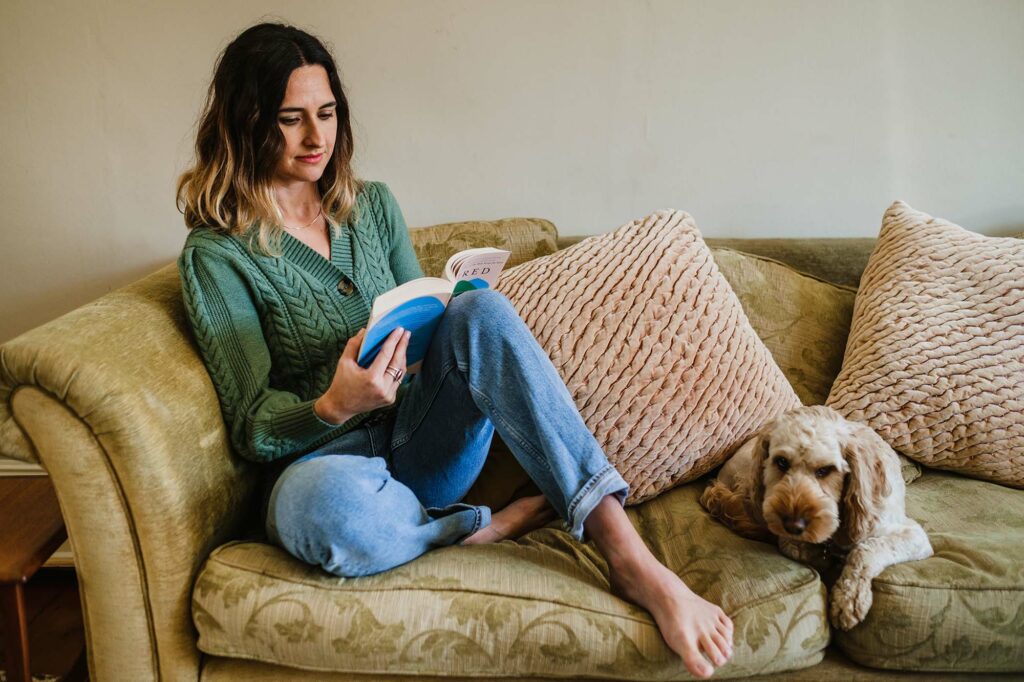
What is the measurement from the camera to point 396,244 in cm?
155

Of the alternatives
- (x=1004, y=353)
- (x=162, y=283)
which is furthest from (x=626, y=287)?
(x=162, y=283)

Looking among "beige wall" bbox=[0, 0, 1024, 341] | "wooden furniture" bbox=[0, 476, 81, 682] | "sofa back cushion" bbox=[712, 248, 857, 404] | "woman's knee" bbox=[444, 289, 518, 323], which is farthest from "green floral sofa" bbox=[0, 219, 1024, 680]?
"beige wall" bbox=[0, 0, 1024, 341]

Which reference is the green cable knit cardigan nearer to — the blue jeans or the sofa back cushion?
the blue jeans

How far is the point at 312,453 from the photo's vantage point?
1.30m

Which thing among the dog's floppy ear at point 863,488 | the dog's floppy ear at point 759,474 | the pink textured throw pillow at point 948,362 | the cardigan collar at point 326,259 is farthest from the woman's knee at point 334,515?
the pink textured throw pillow at point 948,362

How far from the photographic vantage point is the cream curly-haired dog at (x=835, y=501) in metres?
1.16

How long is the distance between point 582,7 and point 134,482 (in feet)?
4.86

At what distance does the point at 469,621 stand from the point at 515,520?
0.87 feet

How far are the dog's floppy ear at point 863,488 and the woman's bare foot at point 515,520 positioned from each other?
0.49m

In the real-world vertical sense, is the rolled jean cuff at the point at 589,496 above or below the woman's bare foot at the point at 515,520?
above

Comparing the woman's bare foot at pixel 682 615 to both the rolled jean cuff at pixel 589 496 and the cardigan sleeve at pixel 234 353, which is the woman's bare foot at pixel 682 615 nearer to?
the rolled jean cuff at pixel 589 496

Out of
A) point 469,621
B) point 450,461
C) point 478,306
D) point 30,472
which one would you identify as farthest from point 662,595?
point 30,472

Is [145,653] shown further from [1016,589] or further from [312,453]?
[1016,589]

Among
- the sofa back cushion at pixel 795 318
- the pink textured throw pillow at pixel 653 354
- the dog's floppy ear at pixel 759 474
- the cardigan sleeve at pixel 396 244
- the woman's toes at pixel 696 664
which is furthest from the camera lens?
the sofa back cushion at pixel 795 318
